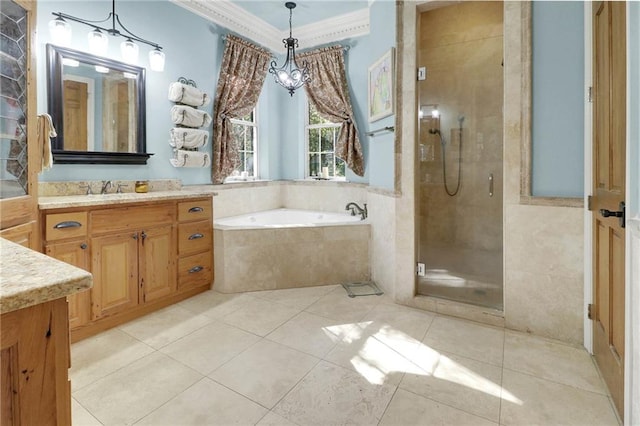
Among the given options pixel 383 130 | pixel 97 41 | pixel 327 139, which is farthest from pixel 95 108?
pixel 327 139

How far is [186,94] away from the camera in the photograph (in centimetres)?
341

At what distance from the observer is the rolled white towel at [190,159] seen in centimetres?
343

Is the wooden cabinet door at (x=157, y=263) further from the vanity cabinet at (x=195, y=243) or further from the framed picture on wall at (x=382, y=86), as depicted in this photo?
the framed picture on wall at (x=382, y=86)

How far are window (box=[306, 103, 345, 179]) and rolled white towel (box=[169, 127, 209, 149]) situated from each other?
5.42 feet

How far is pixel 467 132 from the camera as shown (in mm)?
3080

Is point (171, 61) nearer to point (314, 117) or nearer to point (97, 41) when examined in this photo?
point (97, 41)

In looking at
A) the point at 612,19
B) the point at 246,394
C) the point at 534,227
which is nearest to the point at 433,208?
the point at 534,227

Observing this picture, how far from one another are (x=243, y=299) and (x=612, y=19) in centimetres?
311

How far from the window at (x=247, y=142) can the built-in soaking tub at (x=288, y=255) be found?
Answer: 1460mm

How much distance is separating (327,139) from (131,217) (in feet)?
9.48

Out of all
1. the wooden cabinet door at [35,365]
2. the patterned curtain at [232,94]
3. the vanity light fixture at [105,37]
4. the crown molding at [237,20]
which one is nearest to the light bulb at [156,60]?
the vanity light fixture at [105,37]

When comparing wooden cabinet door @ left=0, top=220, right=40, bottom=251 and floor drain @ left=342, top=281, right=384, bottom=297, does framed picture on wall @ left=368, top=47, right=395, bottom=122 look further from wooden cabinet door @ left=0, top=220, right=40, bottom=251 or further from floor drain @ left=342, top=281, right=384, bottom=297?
wooden cabinet door @ left=0, top=220, right=40, bottom=251

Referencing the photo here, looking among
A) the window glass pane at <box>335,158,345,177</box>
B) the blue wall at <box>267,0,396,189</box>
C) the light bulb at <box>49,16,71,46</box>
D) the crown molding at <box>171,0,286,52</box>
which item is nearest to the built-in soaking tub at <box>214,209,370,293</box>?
the blue wall at <box>267,0,396,189</box>

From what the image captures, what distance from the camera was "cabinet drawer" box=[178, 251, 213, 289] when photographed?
2.94 meters
